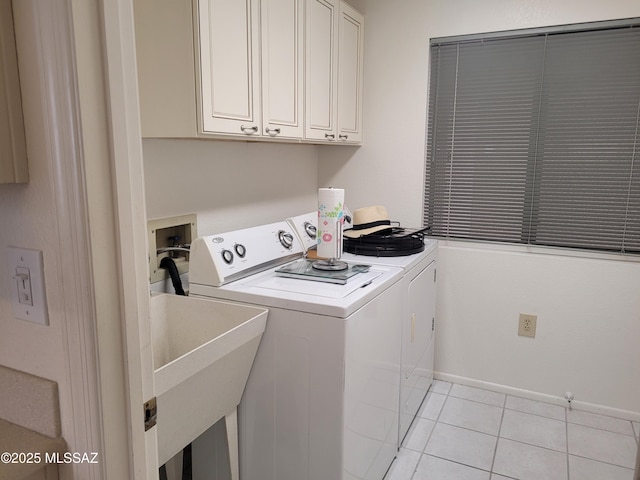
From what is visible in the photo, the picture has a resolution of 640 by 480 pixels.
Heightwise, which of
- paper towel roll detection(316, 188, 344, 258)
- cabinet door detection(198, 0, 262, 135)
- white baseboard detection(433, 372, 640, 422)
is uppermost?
cabinet door detection(198, 0, 262, 135)

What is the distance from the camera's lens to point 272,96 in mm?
1962

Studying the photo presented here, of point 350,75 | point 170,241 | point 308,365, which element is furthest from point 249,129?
point 350,75

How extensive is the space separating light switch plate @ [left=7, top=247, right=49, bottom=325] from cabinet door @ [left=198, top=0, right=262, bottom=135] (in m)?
0.92

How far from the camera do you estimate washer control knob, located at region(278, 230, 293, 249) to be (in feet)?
6.98

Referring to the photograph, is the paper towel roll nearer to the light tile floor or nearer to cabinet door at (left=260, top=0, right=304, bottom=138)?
cabinet door at (left=260, top=0, right=304, bottom=138)

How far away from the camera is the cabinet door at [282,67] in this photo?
1896mm

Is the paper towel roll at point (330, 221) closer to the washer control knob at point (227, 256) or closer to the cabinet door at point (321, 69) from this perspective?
the washer control knob at point (227, 256)

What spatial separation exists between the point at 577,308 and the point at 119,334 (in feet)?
8.27

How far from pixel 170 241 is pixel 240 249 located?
1.06 feet

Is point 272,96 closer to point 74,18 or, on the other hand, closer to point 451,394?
point 74,18

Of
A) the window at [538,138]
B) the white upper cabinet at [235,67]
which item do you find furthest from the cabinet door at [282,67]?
the window at [538,138]

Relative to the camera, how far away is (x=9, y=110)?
716 mm

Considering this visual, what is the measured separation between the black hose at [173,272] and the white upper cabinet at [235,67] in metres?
0.51

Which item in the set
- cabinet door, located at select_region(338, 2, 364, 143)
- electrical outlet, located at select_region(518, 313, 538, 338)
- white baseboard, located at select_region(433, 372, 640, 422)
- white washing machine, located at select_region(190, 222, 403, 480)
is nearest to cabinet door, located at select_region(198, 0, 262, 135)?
white washing machine, located at select_region(190, 222, 403, 480)
